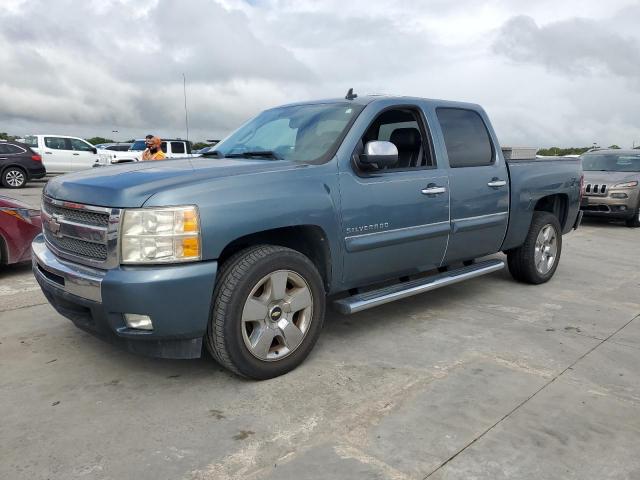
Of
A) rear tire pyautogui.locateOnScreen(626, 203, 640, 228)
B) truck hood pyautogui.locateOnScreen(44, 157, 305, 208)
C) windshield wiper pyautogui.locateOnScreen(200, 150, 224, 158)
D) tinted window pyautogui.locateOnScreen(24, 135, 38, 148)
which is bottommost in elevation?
rear tire pyautogui.locateOnScreen(626, 203, 640, 228)

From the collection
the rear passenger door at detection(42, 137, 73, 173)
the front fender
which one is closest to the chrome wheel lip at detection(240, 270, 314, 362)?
the front fender

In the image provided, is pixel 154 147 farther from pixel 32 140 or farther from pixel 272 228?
pixel 32 140

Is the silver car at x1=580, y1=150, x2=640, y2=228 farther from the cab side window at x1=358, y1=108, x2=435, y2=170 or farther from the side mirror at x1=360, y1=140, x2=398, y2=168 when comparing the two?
the side mirror at x1=360, y1=140, x2=398, y2=168

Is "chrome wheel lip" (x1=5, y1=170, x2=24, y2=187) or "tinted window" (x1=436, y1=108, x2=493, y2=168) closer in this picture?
"tinted window" (x1=436, y1=108, x2=493, y2=168)

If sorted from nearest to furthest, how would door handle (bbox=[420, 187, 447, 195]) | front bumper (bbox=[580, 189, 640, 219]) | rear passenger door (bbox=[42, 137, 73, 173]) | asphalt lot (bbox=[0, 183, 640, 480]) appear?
1. asphalt lot (bbox=[0, 183, 640, 480])
2. door handle (bbox=[420, 187, 447, 195])
3. front bumper (bbox=[580, 189, 640, 219])
4. rear passenger door (bbox=[42, 137, 73, 173])

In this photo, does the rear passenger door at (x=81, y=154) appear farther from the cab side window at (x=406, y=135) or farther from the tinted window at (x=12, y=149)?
the cab side window at (x=406, y=135)

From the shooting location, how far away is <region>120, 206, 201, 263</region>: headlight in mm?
2805

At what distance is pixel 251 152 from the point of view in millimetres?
4012

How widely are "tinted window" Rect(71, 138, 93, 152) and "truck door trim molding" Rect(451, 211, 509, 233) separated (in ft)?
61.5

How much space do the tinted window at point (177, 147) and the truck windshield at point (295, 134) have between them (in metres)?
17.8

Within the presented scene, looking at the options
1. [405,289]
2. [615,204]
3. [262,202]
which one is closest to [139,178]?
[262,202]

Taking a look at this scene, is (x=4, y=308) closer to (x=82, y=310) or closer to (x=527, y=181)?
(x=82, y=310)

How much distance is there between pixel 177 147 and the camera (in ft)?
70.9

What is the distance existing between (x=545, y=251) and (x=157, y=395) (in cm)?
431
